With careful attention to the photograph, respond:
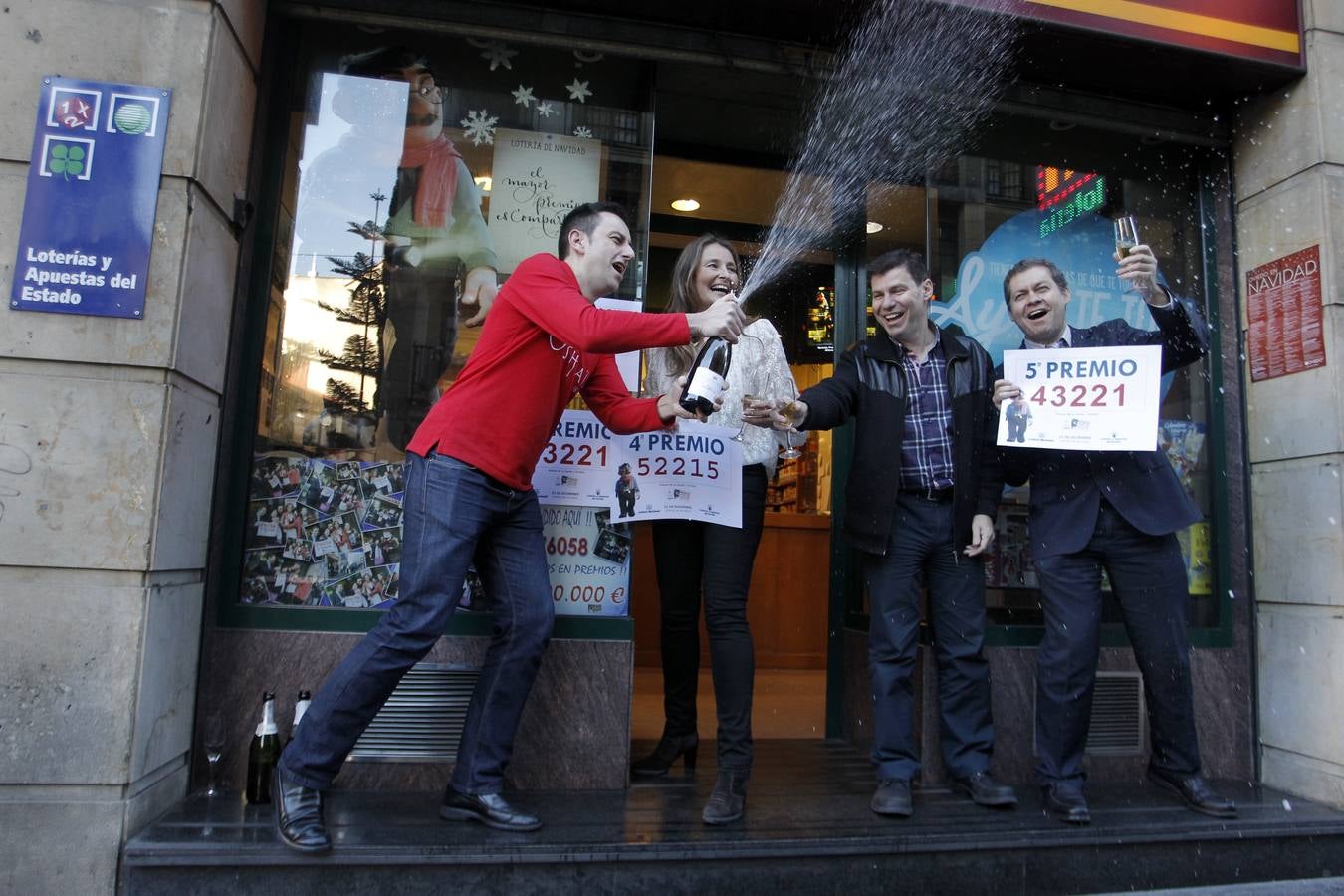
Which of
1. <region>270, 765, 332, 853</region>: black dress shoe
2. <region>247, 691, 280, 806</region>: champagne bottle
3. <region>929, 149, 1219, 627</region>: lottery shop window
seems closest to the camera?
<region>270, 765, 332, 853</region>: black dress shoe

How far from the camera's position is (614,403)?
11.6ft

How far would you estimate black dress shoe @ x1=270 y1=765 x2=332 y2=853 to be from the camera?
2742 millimetres

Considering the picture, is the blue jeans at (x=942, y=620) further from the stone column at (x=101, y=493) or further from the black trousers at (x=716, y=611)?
the stone column at (x=101, y=493)

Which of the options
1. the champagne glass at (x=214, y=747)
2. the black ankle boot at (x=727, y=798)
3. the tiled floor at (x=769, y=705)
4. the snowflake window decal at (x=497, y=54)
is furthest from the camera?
the tiled floor at (x=769, y=705)

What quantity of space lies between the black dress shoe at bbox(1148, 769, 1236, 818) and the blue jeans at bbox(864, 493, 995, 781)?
2.63ft

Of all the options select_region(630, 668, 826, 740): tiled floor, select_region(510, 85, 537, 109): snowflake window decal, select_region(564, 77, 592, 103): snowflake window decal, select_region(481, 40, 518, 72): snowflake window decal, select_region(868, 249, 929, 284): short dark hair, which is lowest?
select_region(630, 668, 826, 740): tiled floor

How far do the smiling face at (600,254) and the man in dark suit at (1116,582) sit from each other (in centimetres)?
165

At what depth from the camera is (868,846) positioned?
120 inches

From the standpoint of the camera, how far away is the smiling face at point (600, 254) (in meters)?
3.31

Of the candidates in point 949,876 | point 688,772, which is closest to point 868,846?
point 949,876

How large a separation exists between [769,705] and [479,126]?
3760 mm

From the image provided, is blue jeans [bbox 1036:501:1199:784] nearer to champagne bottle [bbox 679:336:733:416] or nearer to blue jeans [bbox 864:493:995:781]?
blue jeans [bbox 864:493:995:781]

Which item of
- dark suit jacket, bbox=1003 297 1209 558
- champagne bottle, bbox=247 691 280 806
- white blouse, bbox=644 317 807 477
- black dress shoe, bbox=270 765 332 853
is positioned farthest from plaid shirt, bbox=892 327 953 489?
champagne bottle, bbox=247 691 280 806

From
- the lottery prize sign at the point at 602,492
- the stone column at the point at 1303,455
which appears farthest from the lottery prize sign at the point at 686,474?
the stone column at the point at 1303,455
